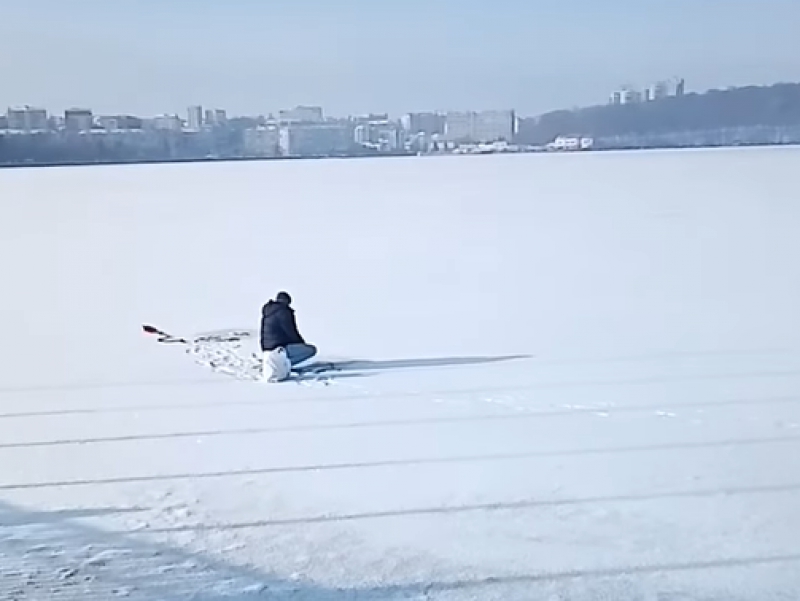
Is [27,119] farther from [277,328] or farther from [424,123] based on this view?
[277,328]

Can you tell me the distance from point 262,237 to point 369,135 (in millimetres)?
20853

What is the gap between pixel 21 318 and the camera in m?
7.40

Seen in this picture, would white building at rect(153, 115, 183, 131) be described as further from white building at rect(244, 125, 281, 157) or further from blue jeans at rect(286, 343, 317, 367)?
blue jeans at rect(286, 343, 317, 367)

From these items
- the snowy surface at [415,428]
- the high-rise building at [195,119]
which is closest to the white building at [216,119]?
the high-rise building at [195,119]

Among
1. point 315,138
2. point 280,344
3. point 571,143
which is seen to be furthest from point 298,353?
point 571,143

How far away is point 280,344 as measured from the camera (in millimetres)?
5480

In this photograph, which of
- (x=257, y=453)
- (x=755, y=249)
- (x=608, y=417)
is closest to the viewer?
(x=257, y=453)

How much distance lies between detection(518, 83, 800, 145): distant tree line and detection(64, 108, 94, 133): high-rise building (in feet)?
41.8

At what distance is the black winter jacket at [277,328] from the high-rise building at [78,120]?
2528 centimetres

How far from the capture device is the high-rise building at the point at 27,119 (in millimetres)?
27844

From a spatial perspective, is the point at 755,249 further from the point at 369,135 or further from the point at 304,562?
the point at 369,135

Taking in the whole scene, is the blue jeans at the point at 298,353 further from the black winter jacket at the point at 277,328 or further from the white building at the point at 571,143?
the white building at the point at 571,143

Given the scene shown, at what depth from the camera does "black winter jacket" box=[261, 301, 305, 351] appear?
5.52 meters

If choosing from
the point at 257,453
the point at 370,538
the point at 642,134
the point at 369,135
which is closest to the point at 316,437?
the point at 257,453
